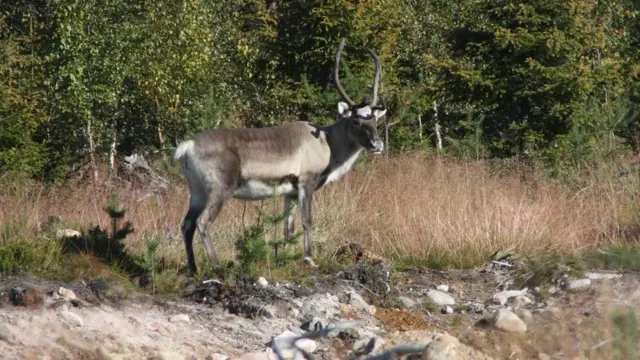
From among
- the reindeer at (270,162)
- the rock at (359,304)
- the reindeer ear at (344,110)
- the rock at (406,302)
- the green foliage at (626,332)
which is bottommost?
the rock at (406,302)

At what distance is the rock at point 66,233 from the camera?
33.7 ft

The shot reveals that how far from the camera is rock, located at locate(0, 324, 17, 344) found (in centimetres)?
711

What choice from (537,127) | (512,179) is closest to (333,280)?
(512,179)

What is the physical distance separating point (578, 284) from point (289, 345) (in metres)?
3.32

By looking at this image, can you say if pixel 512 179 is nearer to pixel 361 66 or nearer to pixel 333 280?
pixel 333 280

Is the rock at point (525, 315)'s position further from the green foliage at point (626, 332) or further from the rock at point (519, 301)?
the green foliage at point (626, 332)

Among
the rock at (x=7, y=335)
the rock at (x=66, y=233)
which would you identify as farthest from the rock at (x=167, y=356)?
the rock at (x=66, y=233)

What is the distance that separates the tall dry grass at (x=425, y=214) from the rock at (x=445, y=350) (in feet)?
12.6

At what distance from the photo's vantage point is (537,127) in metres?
18.7

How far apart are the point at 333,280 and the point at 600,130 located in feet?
31.1

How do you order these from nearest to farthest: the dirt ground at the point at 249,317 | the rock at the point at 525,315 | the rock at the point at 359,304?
the dirt ground at the point at 249,317
the rock at the point at 525,315
the rock at the point at 359,304

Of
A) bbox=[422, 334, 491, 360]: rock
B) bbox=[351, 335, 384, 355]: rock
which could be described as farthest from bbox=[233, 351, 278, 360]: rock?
bbox=[422, 334, 491, 360]: rock

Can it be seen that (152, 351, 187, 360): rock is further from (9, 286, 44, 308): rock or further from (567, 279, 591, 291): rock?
(567, 279, 591, 291): rock

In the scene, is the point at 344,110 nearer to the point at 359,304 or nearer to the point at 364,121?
the point at 364,121
